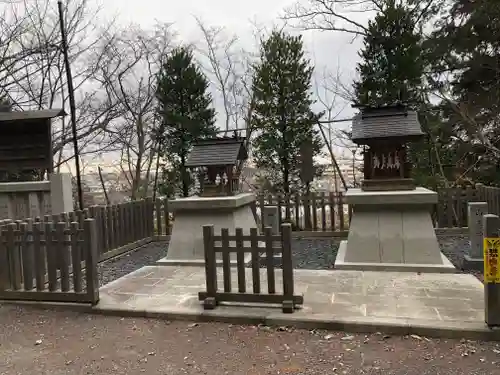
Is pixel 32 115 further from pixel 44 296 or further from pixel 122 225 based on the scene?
pixel 44 296

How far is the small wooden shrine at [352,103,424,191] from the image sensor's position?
22.7 feet

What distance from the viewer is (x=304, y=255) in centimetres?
799

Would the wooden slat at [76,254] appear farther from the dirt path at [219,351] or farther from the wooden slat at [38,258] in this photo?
the dirt path at [219,351]

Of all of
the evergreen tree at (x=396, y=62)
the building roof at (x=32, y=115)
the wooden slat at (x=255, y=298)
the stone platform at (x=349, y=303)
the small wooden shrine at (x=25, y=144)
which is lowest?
the stone platform at (x=349, y=303)

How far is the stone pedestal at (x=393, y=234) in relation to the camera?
6.30 metres

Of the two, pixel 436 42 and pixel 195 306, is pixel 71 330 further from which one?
pixel 436 42

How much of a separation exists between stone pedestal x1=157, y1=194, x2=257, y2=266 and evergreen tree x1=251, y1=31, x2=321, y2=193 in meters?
4.88

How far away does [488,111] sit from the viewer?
11.7m

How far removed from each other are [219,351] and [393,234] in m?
3.87

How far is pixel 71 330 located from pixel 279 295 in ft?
7.42

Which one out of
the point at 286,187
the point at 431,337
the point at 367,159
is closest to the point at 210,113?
the point at 286,187

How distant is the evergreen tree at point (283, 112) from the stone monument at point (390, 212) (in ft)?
16.3

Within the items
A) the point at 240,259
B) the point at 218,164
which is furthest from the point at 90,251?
the point at 218,164

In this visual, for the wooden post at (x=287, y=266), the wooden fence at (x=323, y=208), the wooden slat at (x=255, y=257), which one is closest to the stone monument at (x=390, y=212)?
the wooden post at (x=287, y=266)
